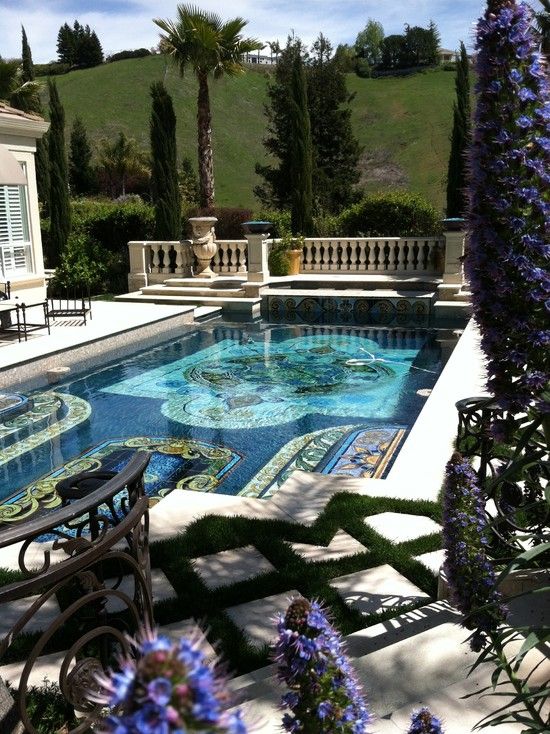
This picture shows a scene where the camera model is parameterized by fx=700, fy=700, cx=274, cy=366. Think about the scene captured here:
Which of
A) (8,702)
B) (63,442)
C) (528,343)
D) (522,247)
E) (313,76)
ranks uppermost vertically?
(313,76)

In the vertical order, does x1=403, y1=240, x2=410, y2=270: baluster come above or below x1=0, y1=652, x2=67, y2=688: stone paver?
above

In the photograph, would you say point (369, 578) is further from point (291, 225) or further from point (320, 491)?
point (291, 225)

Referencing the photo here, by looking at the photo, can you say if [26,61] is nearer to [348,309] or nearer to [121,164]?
[121,164]

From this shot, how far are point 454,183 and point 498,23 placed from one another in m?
17.6

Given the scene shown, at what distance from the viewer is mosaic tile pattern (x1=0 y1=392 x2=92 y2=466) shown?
7594 millimetres

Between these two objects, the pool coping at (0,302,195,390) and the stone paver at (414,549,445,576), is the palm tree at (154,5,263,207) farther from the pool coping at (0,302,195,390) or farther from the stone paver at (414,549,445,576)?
the stone paver at (414,549,445,576)

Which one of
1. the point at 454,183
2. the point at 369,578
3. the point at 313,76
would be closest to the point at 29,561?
the point at 369,578

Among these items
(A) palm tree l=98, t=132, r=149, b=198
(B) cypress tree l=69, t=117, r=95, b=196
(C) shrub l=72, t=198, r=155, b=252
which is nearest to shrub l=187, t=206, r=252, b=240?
(C) shrub l=72, t=198, r=155, b=252

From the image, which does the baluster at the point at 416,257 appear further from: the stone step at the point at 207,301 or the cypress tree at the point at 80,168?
the cypress tree at the point at 80,168

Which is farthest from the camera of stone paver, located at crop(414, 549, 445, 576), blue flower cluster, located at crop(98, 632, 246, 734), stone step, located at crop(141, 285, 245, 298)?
stone step, located at crop(141, 285, 245, 298)

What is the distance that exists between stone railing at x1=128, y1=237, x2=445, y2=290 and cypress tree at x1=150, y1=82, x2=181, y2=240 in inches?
30.3

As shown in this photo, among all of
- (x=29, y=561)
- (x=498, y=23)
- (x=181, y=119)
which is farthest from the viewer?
(x=181, y=119)

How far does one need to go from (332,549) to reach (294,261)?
1462 cm

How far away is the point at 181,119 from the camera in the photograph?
230 ft
